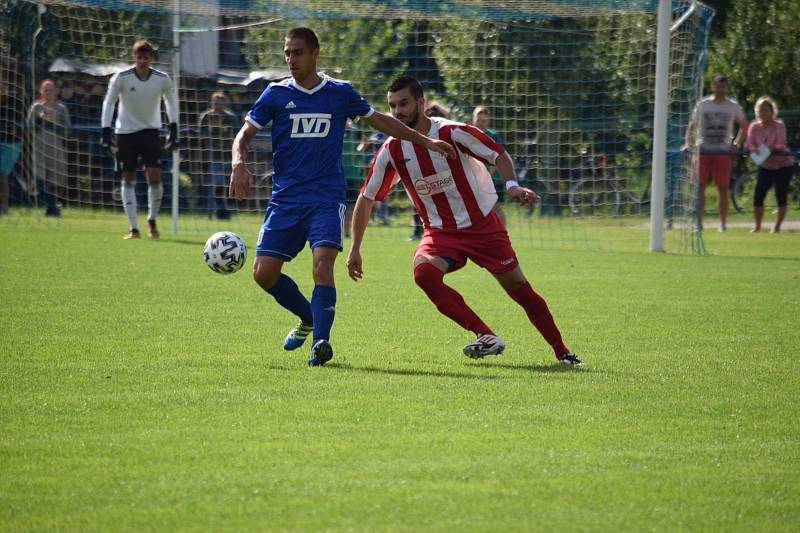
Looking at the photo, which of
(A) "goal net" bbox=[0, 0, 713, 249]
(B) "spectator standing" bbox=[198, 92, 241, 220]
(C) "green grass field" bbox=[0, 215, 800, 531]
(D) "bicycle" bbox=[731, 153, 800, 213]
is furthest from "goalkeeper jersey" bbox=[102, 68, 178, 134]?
(D) "bicycle" bbox=[731, 153, 800, 213]

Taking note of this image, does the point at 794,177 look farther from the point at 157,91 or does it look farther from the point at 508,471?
the point at 508,471

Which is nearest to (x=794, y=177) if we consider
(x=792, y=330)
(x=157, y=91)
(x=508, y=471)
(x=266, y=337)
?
(x=157, y=91)

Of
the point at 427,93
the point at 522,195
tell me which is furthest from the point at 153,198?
the point at 522,195

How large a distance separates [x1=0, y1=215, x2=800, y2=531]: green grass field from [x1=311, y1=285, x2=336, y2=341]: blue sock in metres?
0.24

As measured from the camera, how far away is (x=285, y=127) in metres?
7.27

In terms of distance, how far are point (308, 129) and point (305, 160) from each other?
7.3 inches

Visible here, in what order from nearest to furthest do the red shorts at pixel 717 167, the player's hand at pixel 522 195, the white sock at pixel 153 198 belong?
the player's hand at pixel 522 195
the white sock at pixel 153 198
the red shorts at pixel 717 167

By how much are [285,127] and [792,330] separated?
3896 mm

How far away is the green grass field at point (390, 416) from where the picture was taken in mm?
4098

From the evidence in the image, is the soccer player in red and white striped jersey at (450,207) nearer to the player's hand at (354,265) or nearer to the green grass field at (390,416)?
the player's hand at (354,265)

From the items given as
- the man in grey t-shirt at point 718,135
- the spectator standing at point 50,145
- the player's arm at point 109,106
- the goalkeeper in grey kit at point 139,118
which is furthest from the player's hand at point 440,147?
the spectator standing at point 50,145

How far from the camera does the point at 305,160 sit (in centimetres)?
728

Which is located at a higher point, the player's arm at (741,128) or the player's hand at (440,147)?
the player's hand at (440,147)

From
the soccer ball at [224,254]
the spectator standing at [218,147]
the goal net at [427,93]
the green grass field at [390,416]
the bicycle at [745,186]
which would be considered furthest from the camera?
the bicycle at [745,186]
